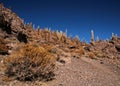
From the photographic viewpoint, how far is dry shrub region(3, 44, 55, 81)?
7262 millimetres

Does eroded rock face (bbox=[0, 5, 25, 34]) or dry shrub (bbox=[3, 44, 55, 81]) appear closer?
dry shrub (bbox=[3, 44, 55, 81])

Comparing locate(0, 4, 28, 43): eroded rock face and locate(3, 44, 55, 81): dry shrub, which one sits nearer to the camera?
locate(3, 44, 55, 81): dry shrub

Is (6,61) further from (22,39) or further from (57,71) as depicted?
(22,39)

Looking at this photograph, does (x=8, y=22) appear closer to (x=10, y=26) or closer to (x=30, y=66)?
(x=10, y=26)

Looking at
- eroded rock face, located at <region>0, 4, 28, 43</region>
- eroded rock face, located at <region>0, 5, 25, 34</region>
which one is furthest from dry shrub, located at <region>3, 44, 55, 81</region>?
eroded rock face, located at <region>0, 5, 25, 34</region>

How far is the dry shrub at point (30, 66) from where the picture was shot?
7.26m

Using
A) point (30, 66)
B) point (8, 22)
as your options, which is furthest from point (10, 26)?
point (30, 66)

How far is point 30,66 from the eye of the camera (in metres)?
7.31

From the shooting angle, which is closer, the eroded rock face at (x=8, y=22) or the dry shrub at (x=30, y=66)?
the dry shrub at (x=30, y=66)

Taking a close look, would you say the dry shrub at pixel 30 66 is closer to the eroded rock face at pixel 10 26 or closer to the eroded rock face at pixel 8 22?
the eroded rock face at pixel 10 26

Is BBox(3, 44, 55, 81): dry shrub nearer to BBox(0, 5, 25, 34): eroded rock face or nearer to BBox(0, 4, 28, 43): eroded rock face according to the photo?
BBox(0, 4, 28, 43): eroded rock face

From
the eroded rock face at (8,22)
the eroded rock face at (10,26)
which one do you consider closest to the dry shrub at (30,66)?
the eroded rock face at (10,26)

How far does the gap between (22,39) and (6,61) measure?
533 cm

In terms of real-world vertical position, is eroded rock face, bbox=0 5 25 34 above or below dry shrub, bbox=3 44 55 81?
above
